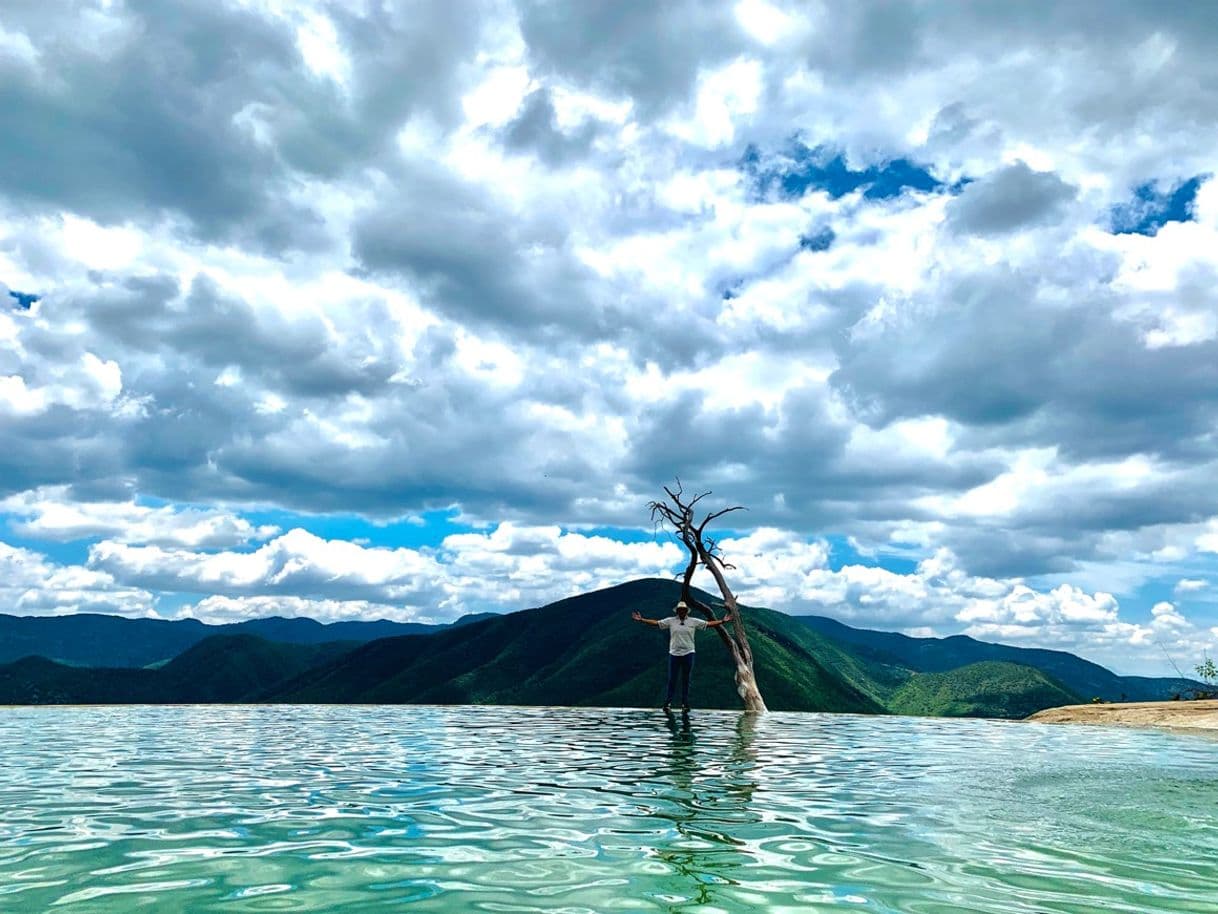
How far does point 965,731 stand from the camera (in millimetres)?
28672

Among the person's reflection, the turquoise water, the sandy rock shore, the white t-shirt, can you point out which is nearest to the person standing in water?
the white t-shirt

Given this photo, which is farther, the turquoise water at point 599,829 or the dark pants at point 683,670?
the dark pants at point 683,670

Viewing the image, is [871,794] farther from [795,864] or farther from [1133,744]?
[1133,744]

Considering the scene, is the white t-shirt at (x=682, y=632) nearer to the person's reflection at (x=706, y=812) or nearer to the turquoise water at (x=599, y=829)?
the person's reflection at (x=706, y=812)

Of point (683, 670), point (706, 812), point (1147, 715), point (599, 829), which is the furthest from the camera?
point (1147, 715)

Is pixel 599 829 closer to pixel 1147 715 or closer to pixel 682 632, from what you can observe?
pixel 682 632

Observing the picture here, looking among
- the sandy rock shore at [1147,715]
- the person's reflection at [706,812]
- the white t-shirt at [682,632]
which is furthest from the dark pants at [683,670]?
the sandy rock shore at [1147,715]

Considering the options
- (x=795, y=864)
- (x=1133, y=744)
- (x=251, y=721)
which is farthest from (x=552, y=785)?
(x=251, y=721)

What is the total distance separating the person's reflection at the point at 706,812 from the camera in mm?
7336

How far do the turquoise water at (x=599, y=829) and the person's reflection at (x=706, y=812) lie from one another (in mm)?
42

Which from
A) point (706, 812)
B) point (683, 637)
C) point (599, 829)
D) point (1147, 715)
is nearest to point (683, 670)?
point (683, 637)

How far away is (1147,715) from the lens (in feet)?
107

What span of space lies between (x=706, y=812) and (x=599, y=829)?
5.28 feet

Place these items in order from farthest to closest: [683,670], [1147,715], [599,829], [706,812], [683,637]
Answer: [1147,715]
[683,670]
[683,637]
[706,812]
[599,829]
